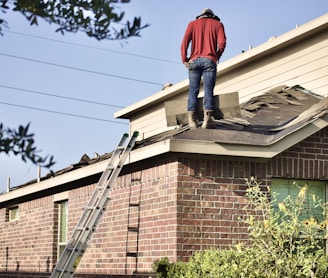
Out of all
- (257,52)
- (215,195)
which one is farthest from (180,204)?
(257,52)

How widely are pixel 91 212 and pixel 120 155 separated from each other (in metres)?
1.03

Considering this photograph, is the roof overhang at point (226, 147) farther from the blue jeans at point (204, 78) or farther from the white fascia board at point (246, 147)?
the blue jeans at point (204, 78)

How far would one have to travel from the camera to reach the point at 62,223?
16.2 meters

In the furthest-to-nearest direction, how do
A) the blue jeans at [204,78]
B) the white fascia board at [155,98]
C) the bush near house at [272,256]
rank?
the white fascia board at [155,98], the blue jeans at [204,78], the bush near house at [272,256]

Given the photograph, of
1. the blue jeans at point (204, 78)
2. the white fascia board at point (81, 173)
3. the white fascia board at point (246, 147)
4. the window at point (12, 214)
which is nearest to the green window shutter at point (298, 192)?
the white fascia board at point (246, 147)

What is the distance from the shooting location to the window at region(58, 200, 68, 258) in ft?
52.5

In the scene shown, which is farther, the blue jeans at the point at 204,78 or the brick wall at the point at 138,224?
the blue jeans at the point at 204,78

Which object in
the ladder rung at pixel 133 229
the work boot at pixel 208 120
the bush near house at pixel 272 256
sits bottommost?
the bush near house at pixel 272 256

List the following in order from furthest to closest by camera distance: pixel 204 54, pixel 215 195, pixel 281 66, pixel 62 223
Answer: pixel 62 223 < pixel 281 66 < pixel 204 54 < pixel 215 195

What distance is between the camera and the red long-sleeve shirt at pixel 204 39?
11.8 meters

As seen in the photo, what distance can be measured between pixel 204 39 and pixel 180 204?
266cm

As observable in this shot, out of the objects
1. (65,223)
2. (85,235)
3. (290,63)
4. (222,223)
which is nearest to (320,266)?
(222,223)

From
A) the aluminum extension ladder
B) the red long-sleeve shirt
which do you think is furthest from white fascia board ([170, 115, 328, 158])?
the red long-sleeve shirt

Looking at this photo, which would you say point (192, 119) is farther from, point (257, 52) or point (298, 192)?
point (257, 52)
